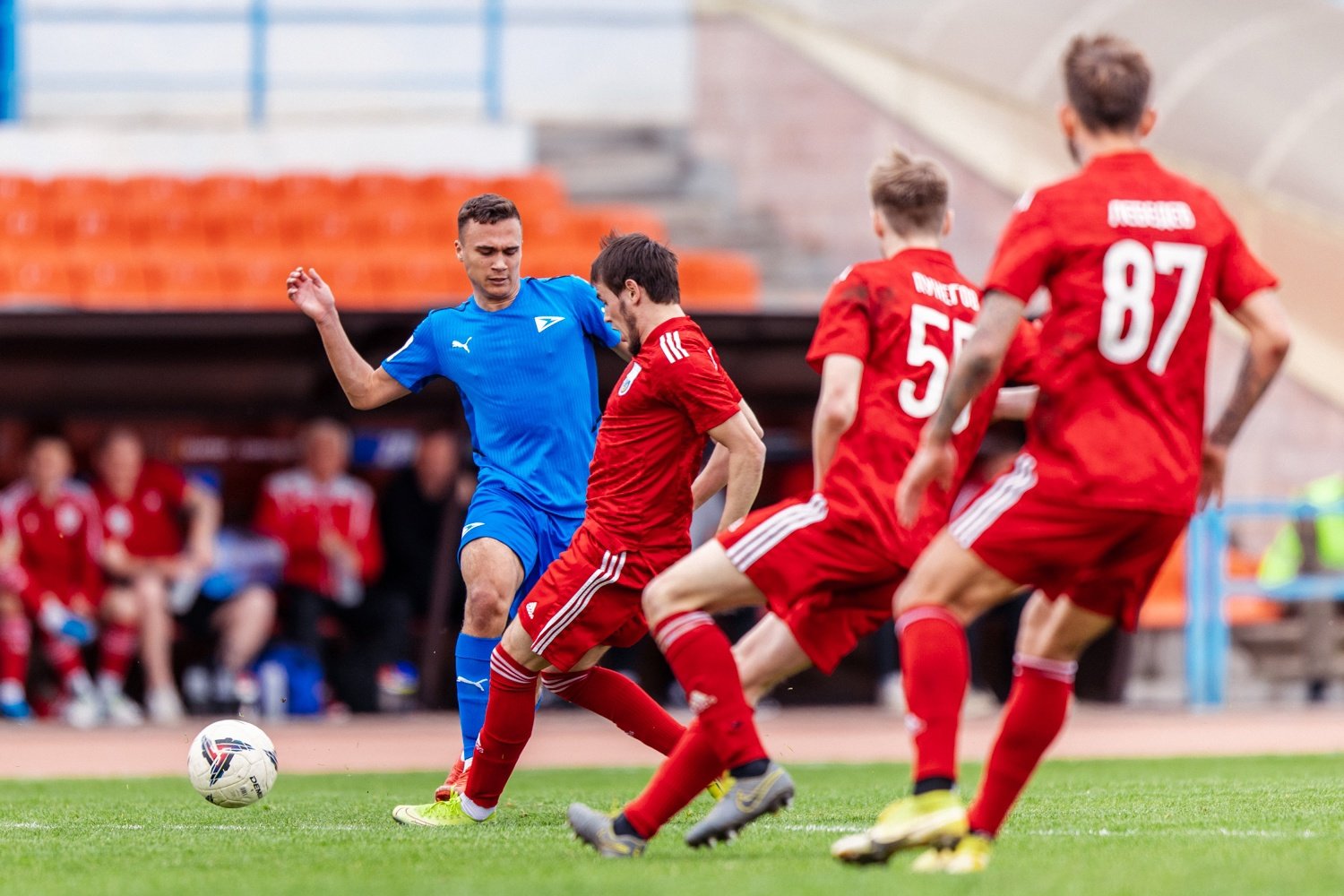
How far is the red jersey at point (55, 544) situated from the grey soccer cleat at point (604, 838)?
25.3 ft

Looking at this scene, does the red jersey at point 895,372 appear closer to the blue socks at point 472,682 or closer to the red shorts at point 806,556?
the red shorts at point 806,556

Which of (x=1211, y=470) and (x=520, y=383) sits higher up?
(x=1211, y=470)

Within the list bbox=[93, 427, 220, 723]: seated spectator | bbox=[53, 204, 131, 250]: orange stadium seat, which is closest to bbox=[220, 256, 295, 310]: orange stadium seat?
bbox=[53, 204, 131, 250]: orange stadium seat

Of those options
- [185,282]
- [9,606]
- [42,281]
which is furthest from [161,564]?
[42,281]

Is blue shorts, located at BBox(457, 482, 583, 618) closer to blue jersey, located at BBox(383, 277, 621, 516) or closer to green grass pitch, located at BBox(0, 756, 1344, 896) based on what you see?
blue jersey, located at BBox(383, 277, 621, 516)

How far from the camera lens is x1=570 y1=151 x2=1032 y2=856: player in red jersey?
4.54 meters

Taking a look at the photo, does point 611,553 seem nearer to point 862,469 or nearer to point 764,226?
point 862,469

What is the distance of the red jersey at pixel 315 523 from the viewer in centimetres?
1184

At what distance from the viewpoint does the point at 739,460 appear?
17.0 ft

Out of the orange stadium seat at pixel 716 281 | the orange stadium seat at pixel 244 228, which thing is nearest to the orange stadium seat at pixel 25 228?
the orange stadium seat at pixel 244 228

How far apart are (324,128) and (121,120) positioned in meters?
Result: 2.24

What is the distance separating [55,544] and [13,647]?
0.69m

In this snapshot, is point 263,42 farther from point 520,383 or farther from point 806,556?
point 806,556

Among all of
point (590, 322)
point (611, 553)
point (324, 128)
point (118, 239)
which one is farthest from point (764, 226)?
point (611, 553)
